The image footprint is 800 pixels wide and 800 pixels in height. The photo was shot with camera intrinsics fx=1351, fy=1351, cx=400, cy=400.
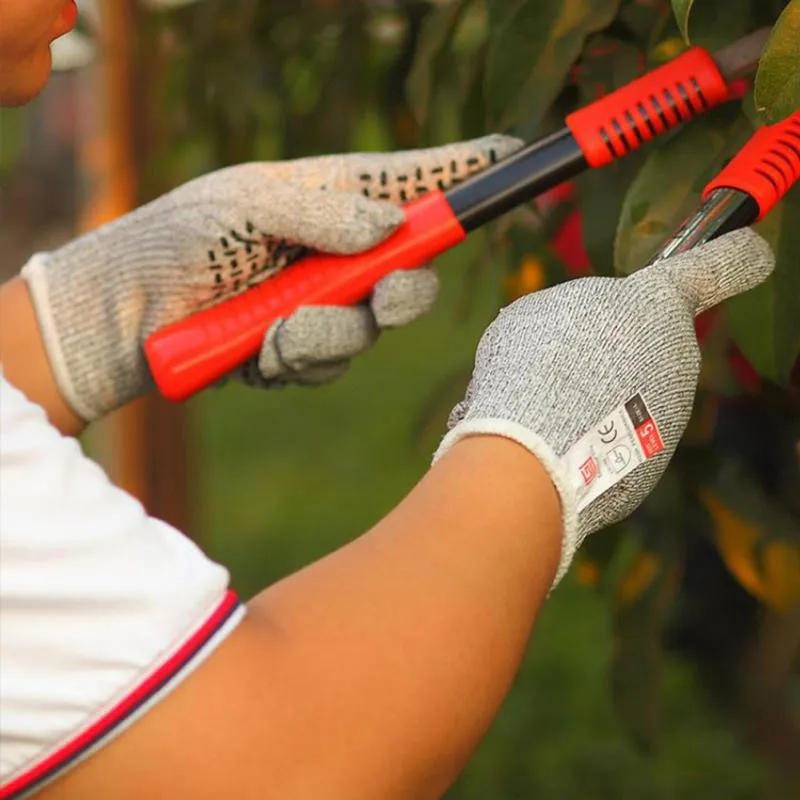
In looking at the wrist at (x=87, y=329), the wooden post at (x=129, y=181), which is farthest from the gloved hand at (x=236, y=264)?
the wooden post at (x=129, y=181)

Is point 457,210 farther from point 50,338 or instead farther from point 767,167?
point 50,338

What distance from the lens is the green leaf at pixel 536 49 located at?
927mm

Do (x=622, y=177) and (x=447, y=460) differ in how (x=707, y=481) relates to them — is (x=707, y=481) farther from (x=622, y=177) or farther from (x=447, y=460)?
(x=447, y=460)

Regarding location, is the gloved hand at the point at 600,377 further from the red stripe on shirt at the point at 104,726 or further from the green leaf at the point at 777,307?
the red stripe on shirt at the point at 104,726

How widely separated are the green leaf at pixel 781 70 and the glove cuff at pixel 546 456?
202mm

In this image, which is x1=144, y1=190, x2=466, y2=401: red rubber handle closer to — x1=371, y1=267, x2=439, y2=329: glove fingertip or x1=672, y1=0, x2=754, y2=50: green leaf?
x1=371, y1=267, x2=439, y2=329: glove fingertip

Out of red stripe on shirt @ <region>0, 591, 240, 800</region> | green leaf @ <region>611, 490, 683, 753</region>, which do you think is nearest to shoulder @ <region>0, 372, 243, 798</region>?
red stripe on shirt @ <region>0, 591, 240, 800</region>

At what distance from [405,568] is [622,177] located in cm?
46

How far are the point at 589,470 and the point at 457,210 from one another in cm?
30

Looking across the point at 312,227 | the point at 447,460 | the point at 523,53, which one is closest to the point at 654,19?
the point at 523,53

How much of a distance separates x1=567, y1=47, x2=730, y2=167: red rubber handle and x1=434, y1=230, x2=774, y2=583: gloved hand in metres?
0.12

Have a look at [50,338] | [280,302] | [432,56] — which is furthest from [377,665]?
[432,56]

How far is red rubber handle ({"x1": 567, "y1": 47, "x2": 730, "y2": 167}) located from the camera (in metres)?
0.87

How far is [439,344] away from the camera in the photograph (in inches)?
177
